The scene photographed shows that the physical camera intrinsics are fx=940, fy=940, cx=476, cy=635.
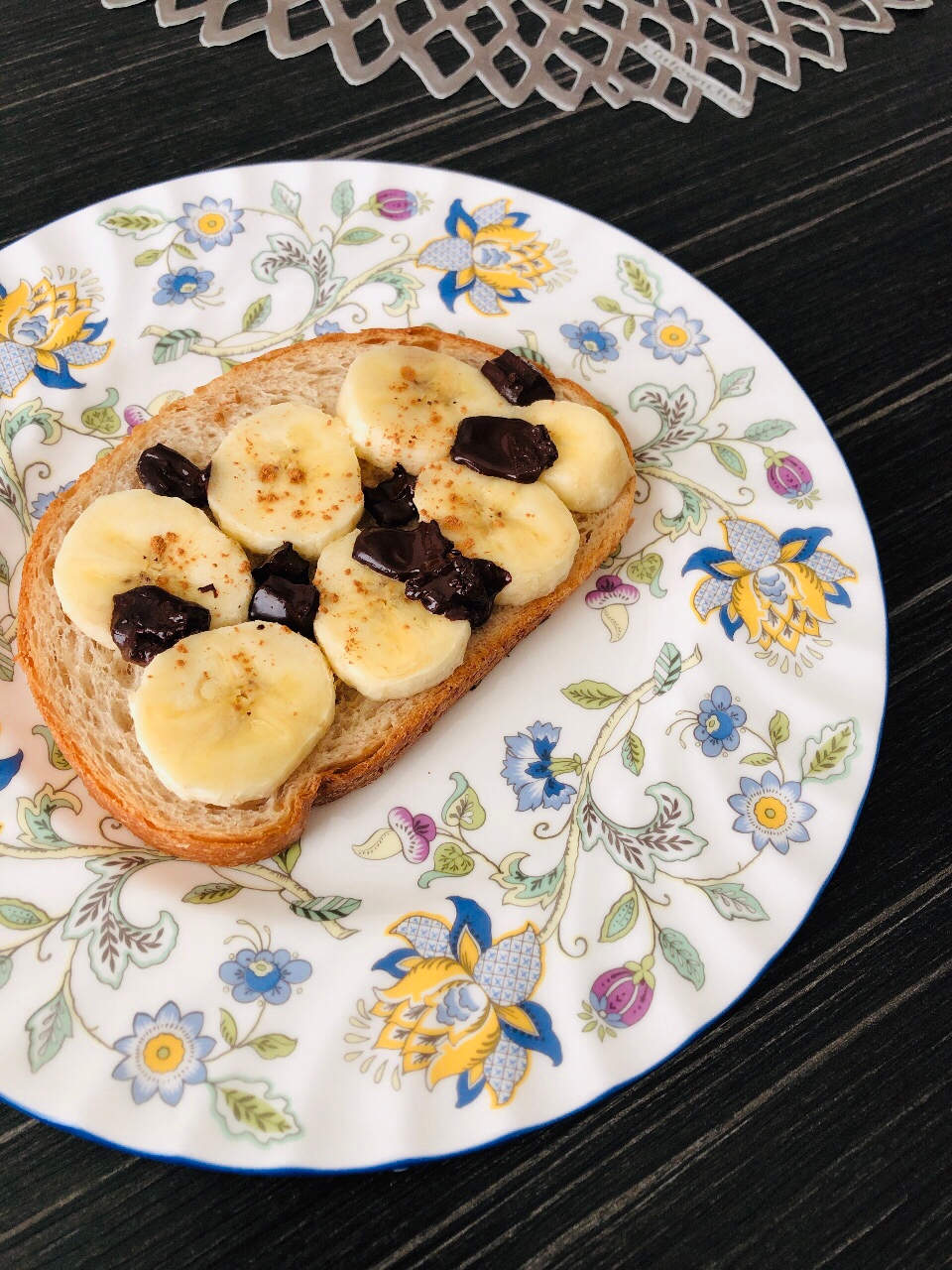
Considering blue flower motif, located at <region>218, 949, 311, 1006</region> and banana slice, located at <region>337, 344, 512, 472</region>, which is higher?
banana slice, located at <region>337, 344, 512, 472</region>

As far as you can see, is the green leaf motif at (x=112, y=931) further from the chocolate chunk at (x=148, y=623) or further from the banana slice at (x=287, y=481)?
the banana slice at (x=287, y=481)

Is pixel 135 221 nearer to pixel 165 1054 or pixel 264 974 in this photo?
pixel 264 974

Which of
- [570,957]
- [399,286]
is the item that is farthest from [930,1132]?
[399,286]

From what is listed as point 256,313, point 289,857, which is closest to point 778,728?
point 289,857

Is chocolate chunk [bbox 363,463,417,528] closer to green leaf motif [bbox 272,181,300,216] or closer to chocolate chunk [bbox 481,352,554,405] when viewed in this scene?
chocolate chunk [bbox 481,352,554,405]

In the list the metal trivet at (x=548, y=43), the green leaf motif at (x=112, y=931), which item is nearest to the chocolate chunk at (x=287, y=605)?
the green leaf motif at (x=112, y=931)

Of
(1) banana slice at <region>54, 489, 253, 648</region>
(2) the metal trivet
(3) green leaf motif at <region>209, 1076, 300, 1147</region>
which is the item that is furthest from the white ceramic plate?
(2) the metal trivet
